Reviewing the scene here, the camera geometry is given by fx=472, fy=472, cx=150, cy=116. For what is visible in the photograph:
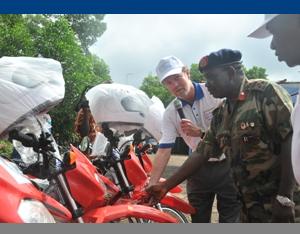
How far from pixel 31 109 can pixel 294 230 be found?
4.61ft

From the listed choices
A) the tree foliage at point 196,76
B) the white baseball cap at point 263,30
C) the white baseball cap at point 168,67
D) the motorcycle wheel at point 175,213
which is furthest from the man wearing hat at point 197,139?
the white baseball cap at point 263,30

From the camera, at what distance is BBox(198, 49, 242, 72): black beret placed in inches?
97.6

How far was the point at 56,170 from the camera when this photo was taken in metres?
2.44

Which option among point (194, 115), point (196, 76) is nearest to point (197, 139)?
point (194, 115)

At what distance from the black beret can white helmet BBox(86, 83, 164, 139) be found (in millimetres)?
895

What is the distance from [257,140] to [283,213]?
366 millimetres

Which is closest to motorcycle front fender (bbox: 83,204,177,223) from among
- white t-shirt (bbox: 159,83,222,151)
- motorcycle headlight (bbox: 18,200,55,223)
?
white t-shirt (bbox: 159,83,222,151)

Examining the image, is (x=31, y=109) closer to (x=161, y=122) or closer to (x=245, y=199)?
(x=245, y=199)

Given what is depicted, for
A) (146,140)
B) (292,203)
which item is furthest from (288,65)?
(146,140)

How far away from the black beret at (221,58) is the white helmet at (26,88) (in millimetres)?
767

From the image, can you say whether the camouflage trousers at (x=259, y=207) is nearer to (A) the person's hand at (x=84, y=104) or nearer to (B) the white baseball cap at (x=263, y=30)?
(B) the white baseball cap at (x=263, y=30)

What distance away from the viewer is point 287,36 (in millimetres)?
1812

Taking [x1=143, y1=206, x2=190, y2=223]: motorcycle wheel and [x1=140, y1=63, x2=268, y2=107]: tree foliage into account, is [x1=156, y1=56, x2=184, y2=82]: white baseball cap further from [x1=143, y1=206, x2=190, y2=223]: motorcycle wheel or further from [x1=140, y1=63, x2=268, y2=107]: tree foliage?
[x1=143, y1=206, x2=190, y2=223]: motorcycle wheel

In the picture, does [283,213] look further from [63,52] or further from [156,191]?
[63,52]
